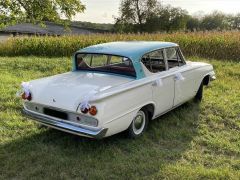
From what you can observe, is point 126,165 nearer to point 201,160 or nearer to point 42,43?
point 201,160

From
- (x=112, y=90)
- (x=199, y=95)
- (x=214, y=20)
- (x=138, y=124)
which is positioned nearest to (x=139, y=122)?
(x=138, y=124)

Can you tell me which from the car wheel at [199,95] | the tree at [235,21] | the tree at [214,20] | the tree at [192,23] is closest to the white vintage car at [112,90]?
the car wheel at [199,95]

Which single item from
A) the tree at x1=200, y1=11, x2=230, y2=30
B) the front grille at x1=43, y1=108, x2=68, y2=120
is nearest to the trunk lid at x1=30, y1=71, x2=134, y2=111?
the front grille at x1=43, y1=108, x2=68, y2=120

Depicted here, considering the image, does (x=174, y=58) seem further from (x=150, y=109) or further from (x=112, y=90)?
(x=112, y=90)

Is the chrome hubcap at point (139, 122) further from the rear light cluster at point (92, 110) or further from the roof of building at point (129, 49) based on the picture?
the rear light cluster at point (92, 110)

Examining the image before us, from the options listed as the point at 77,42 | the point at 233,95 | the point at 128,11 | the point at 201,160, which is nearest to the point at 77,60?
the point at 201,160

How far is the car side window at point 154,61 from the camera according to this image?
514 centimetres

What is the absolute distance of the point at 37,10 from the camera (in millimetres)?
8078

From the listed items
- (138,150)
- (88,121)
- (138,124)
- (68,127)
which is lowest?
(138,150)

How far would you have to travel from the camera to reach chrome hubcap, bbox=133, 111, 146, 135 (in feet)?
16.1

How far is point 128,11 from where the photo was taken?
52812 millimetres

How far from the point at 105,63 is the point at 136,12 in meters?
50.1

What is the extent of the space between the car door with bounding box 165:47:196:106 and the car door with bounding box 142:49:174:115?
0.46 ft

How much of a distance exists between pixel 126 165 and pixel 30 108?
169cm
